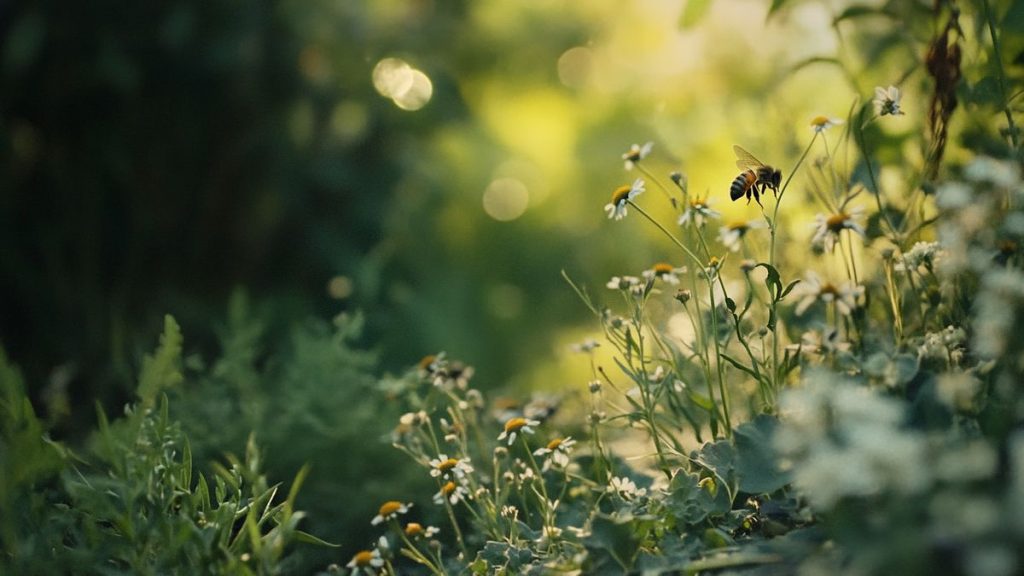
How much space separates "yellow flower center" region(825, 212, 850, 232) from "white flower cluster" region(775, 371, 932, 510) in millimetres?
274

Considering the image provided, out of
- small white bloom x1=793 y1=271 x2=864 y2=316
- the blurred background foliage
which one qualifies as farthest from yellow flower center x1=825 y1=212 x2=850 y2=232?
the blurred background foliage

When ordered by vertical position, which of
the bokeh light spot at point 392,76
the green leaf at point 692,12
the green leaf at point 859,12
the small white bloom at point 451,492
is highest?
the bokeh light spot at point 392,76

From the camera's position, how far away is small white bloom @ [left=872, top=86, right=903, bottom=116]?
1.13 meters

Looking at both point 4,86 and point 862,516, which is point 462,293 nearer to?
point 4,86

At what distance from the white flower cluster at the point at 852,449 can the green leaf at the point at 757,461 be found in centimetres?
26

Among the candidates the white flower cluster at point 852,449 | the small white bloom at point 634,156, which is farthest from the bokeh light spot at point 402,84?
the white flower cluster at point 852,449

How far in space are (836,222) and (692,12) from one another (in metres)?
0.77

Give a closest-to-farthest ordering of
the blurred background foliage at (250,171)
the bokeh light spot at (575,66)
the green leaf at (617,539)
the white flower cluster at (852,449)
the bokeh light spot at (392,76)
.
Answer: the white flower cluster at (852,449), the green leaf at (617,539), the blurred background foliage at (250,171), the bokeh light spot at (392,76), the bokeh light spot at (575,66)

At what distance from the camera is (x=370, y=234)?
3928 mm

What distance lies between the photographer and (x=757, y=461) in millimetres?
1101

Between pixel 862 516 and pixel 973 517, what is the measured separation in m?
0.15

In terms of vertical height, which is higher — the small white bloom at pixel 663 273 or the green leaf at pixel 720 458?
the small white bloom at pixel 663 273

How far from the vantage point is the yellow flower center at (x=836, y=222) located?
1.03 meters

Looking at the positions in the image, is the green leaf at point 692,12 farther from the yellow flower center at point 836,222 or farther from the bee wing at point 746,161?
the yellow flower center at point 836,222
